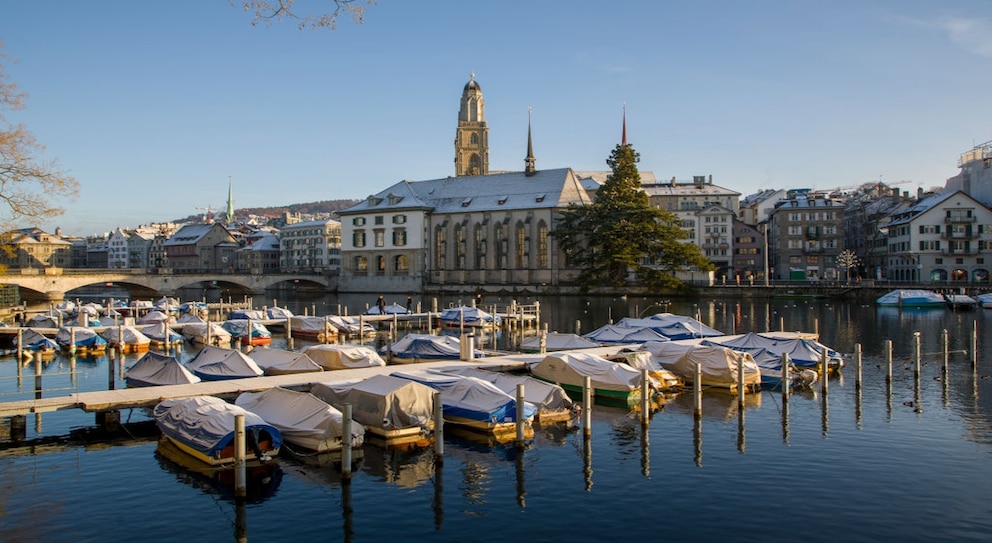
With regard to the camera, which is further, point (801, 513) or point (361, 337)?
point (361, 337)

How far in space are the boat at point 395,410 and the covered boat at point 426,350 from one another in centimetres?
1618

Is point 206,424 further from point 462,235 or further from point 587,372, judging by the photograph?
point 462,235

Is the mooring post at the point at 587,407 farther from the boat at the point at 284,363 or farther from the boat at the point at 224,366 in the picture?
the boat at the point at 224,366

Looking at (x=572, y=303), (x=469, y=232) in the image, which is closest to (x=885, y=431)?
(x=572, y=303)

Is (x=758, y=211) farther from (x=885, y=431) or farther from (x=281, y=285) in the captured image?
(x=885, y=431)

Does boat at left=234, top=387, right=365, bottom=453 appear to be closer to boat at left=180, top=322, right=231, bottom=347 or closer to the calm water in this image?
the calm water

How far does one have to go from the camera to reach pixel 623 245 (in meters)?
106

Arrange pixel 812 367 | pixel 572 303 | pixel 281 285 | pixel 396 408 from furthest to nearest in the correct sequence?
pixel 281 285 < pixel 572 303 < pixel 812 367 < pixel 396 408

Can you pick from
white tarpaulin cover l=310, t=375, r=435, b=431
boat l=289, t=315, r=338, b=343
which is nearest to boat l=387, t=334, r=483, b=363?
white tarpaulin cover l=310, t=375, r=435, b=431

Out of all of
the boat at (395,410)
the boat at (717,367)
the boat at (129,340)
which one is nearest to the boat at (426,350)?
the boat at (717,367)

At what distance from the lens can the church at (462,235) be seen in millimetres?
123688

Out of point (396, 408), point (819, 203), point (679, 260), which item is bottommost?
point (396, 408)

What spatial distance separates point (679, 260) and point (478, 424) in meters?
83.7

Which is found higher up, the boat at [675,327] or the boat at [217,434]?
the boat at [675,327]
